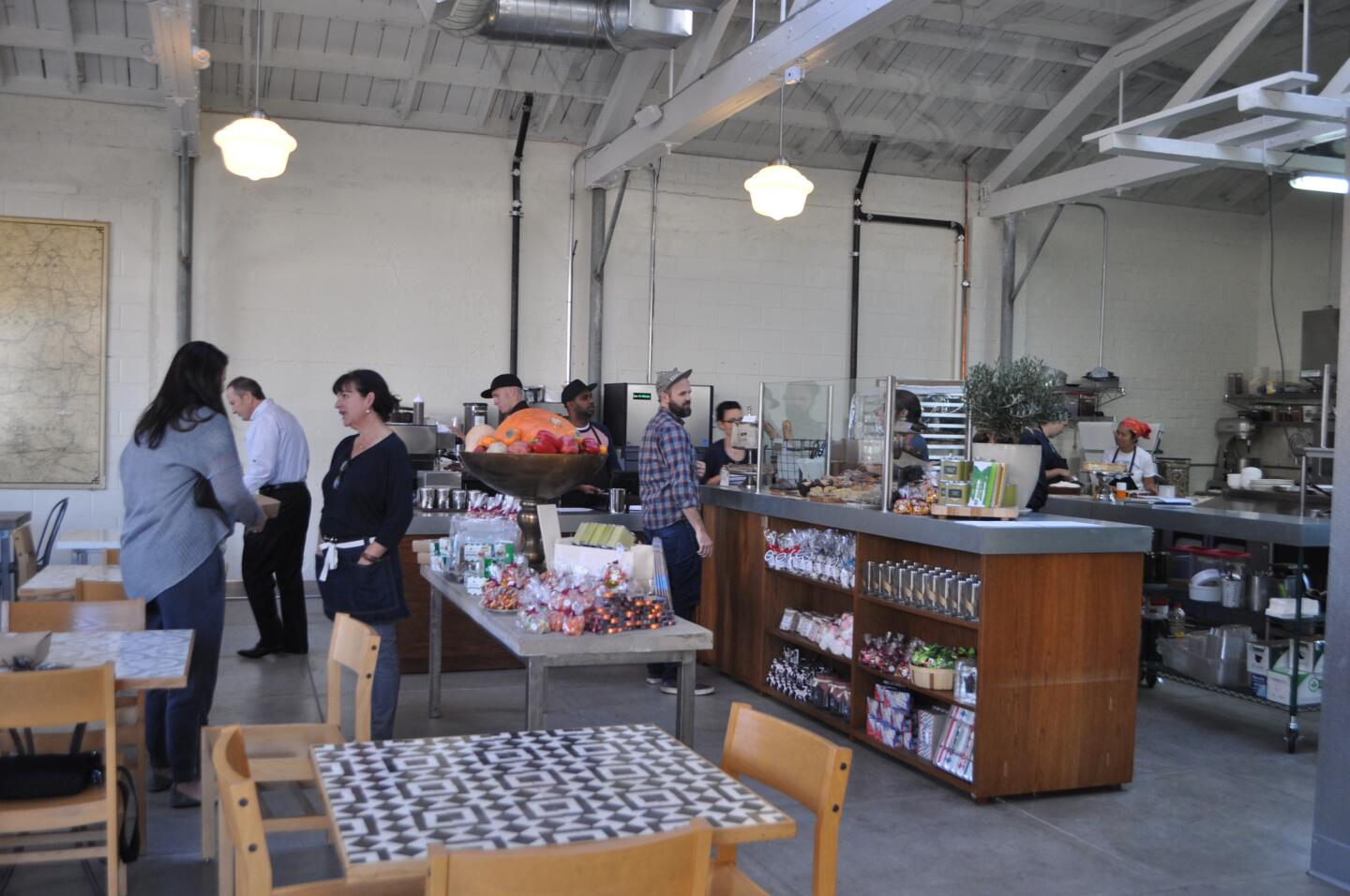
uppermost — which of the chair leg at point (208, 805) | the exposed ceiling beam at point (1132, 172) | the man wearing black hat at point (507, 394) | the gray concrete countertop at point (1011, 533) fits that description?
the exposed ceiling beam at point (1132, 172)

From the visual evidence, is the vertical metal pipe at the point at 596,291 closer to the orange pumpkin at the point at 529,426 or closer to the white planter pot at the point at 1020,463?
the white planter pot at the point at 1020,463

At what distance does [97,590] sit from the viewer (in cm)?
445

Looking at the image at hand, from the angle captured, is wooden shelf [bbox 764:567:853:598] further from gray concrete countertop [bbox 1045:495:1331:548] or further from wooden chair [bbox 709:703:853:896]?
wooden chair [bbox 709:703:853:896]

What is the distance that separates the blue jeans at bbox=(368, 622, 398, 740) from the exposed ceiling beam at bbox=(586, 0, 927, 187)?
364 cm

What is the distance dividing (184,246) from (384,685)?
5589 millimetres

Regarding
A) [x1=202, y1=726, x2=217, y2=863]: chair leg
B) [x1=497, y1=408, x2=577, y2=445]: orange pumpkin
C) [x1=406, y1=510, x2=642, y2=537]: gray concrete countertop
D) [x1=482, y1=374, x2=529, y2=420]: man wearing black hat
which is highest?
[x1=482, y1=374, x2=529, y2=420]: man wearing black hat

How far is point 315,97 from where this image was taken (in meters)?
9.16

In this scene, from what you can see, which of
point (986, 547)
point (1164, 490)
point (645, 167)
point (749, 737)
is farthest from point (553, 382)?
point (749, 737)

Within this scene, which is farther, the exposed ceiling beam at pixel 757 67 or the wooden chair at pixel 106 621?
the exposed ceiling beam at pixel 757 67

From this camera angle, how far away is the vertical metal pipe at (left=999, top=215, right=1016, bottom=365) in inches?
435

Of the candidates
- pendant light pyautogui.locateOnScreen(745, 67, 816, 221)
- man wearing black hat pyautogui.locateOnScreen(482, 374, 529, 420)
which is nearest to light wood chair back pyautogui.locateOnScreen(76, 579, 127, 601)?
man wearing black hat pyautogui.locateOnScreen(482, 374, 529, 420)

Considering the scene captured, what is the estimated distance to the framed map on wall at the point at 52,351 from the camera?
8.55 m

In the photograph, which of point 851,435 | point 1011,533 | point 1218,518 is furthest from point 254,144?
point 1218,518

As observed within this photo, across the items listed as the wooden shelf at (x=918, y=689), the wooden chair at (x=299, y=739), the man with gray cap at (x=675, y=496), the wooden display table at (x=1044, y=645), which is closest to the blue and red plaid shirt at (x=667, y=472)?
the man with gray cap at (x=675, y=496)
